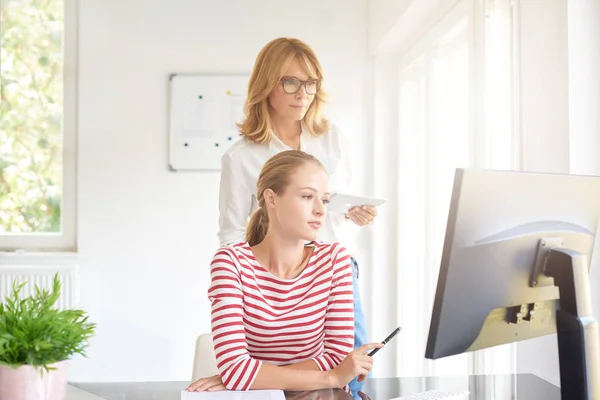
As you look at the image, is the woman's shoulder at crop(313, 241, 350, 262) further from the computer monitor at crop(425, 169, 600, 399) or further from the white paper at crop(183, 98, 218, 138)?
the white paper at crop(183, 98, 218, 138)

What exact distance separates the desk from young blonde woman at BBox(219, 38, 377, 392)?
0.59 metres

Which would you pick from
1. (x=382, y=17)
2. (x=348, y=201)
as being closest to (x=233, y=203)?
(x=348, y=201)

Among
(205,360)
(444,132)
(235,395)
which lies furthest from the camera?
(444,132)

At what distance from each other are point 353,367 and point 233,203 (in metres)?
0.87

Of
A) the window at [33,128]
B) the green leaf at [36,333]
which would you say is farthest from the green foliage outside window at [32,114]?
the green leaf at [36,333]

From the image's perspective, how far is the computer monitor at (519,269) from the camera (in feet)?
3.14

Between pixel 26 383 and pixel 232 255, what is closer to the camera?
pixel 26 383

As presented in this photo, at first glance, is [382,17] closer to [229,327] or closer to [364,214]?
[364,214]

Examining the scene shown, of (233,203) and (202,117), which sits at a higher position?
(202,117)

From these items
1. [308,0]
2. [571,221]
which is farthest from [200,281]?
[571,221]

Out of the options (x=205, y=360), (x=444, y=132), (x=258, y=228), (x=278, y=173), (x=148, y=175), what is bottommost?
(x=205, y=360)

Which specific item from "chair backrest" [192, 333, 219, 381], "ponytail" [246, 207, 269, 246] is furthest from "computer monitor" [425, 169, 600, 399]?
"chair backrest" [192, 333, 219, 381]

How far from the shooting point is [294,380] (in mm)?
1280

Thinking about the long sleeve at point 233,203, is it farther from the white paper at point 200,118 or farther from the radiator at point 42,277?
the radiator at point 42,277
